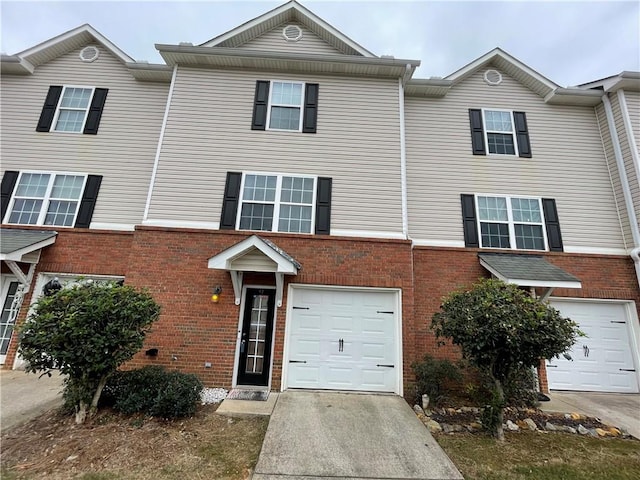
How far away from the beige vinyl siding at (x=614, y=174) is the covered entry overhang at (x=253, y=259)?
9355 mm

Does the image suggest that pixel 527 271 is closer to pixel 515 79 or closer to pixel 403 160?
pixel 403 160

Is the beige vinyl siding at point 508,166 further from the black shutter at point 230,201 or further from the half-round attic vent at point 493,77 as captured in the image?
the black shutter at point 230,201

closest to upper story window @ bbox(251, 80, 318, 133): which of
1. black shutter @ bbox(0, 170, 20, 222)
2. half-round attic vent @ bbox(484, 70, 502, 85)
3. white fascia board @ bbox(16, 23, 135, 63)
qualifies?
white fascia board @ bbox(16, 23, 135, 63)

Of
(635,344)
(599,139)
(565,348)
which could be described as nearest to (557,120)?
(599,139)

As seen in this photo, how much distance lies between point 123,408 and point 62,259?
512cm

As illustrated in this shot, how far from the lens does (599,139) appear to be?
29.9 feet

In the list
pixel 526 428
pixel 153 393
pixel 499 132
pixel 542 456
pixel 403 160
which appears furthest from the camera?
pixel 499 132

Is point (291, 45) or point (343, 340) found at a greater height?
point (291, 45)

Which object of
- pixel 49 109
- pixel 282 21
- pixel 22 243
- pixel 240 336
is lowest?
pixel 240 336

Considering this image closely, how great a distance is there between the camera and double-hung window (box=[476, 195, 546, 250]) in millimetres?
8297

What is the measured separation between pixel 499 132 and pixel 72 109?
43.5 ft

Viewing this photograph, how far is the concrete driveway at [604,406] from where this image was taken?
18.7 feet

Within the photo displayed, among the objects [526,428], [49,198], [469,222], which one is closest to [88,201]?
[49,198]

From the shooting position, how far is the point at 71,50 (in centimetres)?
954
